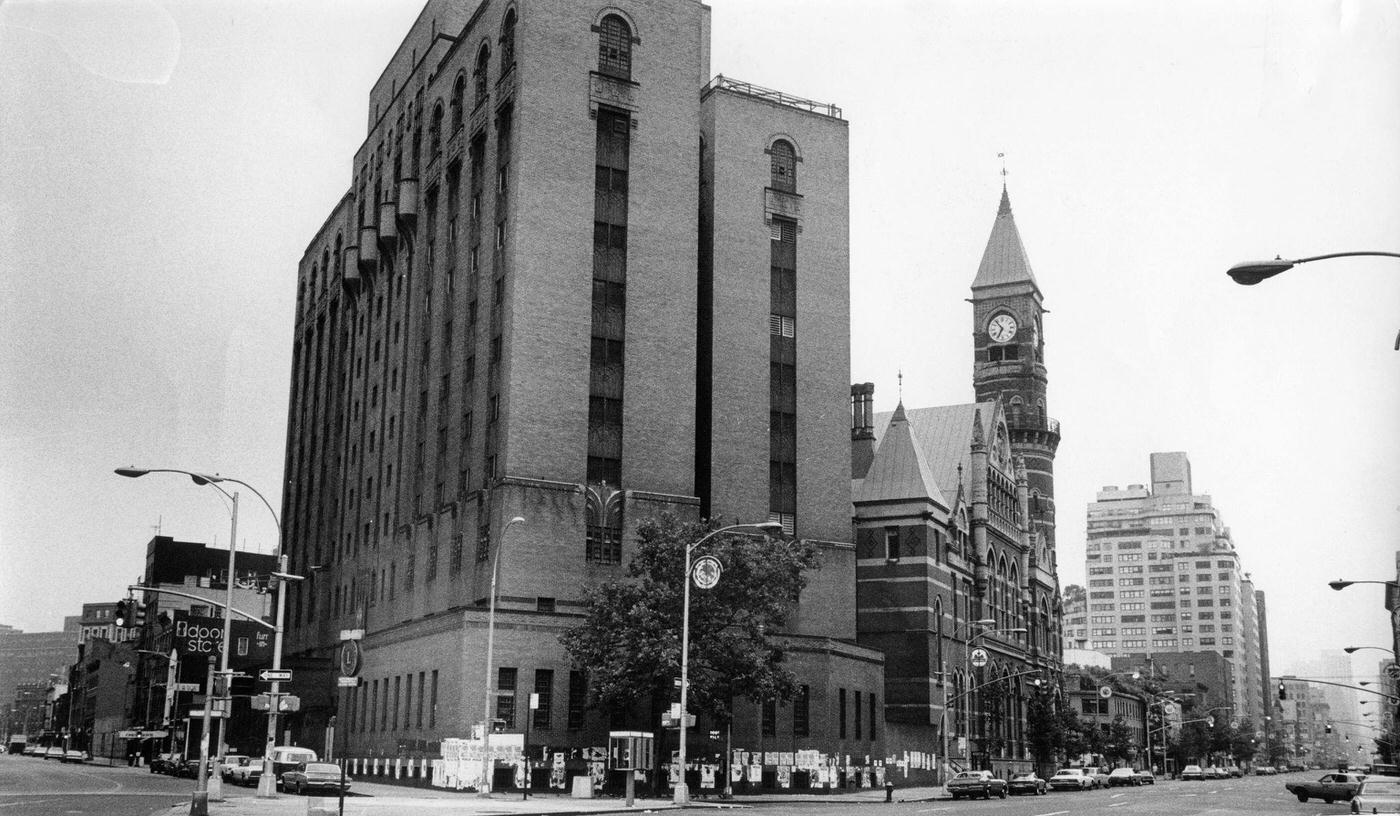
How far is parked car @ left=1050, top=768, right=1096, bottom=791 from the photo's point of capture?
8806cm

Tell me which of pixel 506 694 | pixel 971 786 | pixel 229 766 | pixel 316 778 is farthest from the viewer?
pixel 229 766

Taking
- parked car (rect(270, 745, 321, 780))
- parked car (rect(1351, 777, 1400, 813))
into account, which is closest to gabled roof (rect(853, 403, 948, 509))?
parked car (rect(270, 745, 321, 780))

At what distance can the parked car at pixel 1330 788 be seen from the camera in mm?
61787

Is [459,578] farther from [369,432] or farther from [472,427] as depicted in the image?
[369,432]

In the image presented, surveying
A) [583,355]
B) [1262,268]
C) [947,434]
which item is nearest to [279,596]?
[583,355]

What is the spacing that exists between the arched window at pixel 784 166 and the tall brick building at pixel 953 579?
20.7m

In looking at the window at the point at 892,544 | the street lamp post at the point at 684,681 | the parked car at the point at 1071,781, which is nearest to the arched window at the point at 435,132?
the window at the point at 892,544

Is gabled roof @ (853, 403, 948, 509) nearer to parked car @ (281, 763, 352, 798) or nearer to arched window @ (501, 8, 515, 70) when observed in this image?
arched window @ (501, 8, 515, 70)

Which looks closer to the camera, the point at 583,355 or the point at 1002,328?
the point at 583,355

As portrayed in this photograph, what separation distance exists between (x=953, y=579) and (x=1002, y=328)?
62.0m

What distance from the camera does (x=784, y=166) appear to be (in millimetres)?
83188

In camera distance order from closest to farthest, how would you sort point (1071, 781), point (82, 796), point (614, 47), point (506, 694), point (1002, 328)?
point (82, 796) → point (506, 694) → point (614, 47) → point (1071, 781) → point (1002, 328)

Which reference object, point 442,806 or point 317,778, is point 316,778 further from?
point 442,806

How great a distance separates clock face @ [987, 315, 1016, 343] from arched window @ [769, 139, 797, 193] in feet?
242
